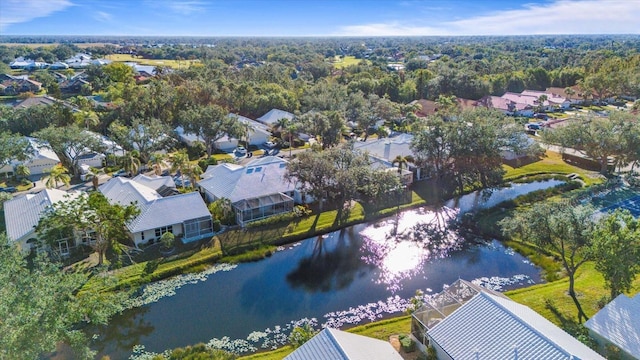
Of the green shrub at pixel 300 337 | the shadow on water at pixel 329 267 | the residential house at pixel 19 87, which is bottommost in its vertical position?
the shadow on water at pixel 329 267

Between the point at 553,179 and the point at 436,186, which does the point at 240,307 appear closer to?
the point at 436,186

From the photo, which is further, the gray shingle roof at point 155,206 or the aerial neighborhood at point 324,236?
the gray shingle roof at point 155,206

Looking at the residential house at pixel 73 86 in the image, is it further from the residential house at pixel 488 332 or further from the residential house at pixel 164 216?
the residential house at pixel 488 332

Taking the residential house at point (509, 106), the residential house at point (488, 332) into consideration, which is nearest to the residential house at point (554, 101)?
the residential house at point (509, 106)

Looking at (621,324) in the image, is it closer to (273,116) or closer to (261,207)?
(261,207)

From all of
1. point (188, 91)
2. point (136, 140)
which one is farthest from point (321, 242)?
point (188, 91)

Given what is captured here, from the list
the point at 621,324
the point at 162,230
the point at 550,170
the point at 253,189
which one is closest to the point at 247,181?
the point at 253,189

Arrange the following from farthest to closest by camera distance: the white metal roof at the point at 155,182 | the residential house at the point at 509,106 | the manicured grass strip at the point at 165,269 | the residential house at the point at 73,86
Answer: the residential house at the point at 73,86
the residential house at the point at 509,106
the white metal roof at the point at 155,182
the manicured grass strip at the point at 165,269
